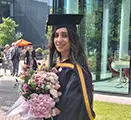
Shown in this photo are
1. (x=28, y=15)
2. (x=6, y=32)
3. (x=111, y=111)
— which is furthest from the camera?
(x=28, y=15)

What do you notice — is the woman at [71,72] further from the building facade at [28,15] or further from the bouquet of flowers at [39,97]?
the building facade at [28,15]

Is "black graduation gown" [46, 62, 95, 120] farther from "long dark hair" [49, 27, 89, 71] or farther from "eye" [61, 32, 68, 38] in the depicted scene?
"eye" [61, 32, 68, 38]

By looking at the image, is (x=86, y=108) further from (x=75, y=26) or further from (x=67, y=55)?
(x=75, y=26)

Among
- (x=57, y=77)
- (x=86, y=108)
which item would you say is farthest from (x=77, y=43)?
(x=86, y=108)

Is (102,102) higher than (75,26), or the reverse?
(75,26)

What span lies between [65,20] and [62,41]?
21cm

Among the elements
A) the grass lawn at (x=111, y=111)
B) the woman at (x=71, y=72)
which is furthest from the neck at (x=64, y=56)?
the grass lawn at (x=111, y=111)

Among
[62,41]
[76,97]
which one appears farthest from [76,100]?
[62,41]

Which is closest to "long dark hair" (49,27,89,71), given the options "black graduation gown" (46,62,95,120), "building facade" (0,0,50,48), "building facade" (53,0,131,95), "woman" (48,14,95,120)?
"woman" (48,14,95,120)

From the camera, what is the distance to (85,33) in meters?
9.72

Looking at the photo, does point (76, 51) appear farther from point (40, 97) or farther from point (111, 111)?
point (111, 111)

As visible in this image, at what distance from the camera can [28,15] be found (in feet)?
194

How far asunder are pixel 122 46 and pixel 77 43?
688cm

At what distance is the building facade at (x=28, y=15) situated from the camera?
5575 centimetres
